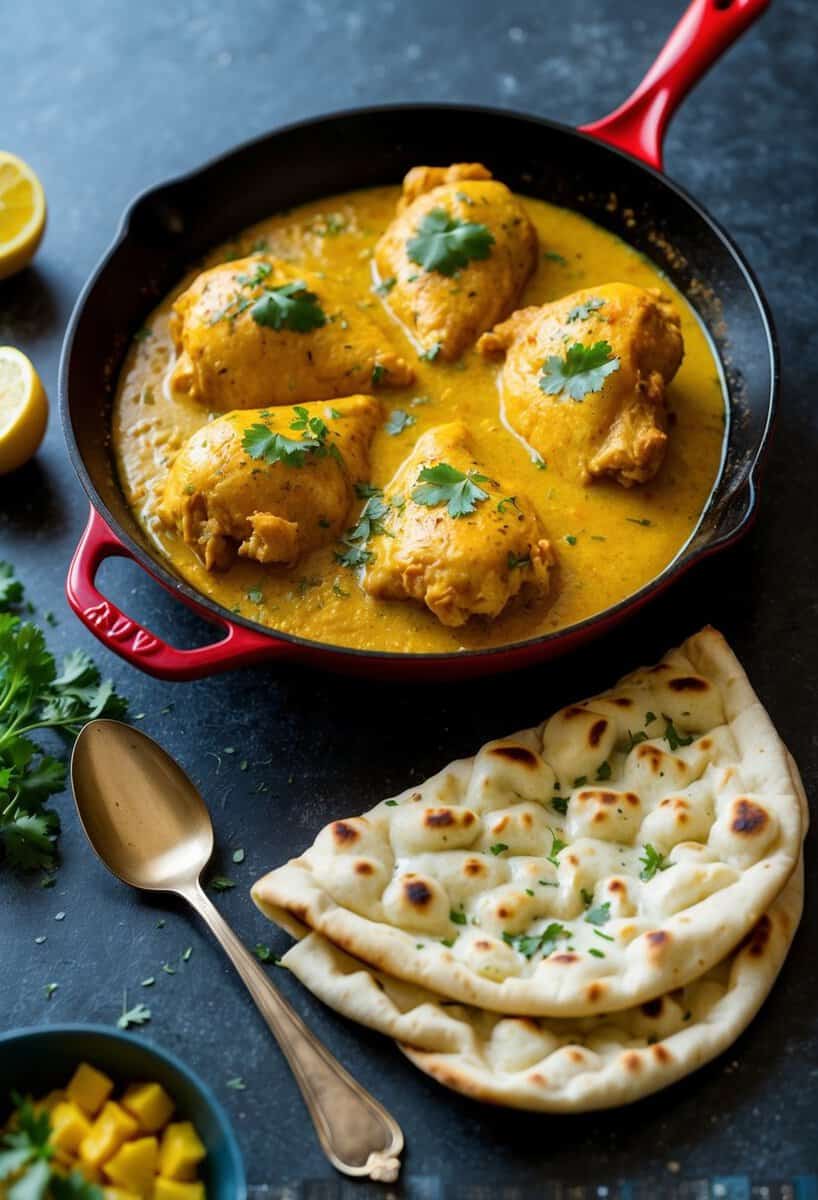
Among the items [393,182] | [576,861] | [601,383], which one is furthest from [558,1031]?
[393,182]

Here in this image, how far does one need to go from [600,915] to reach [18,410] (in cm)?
285

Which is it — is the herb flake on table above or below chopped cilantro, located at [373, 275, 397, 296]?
below

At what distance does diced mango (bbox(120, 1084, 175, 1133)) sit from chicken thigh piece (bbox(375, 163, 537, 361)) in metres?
2.79

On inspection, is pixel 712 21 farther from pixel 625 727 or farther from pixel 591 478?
pixel 625 727

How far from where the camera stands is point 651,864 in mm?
3756

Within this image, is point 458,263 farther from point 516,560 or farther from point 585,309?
point 516,560

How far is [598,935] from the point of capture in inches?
143

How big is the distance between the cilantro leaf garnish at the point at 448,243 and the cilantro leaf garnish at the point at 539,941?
2566 millimetres

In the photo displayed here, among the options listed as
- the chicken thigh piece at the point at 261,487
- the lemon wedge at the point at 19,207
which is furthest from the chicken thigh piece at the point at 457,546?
the lemon wedge at the point at 19,207

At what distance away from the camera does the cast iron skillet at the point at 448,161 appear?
4.59 m

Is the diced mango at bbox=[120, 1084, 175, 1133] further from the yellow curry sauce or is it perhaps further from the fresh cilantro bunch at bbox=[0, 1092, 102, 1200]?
the yellow curry sauce

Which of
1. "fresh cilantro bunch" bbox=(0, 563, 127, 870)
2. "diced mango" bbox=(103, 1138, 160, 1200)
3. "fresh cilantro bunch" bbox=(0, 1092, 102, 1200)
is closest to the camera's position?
"fresh cilantro bunch" bbox=(0, 1092, 102, 1200)

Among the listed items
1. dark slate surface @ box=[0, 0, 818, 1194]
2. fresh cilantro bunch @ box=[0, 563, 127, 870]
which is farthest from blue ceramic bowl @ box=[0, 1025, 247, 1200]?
fresh cilantro bunch @ box=[0, 563, 127, 870]

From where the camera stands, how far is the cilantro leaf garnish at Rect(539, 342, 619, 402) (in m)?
4.55
